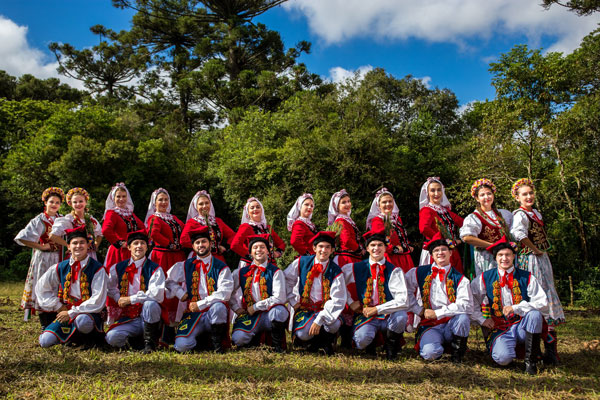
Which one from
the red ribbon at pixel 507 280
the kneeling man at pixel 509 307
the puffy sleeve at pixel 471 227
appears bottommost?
the kneeling man at pixel 509 307

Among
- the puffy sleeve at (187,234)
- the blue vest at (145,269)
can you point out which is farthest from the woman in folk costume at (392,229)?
the blue vest at (145,269)

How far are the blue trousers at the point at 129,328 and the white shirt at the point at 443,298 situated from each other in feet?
8.37

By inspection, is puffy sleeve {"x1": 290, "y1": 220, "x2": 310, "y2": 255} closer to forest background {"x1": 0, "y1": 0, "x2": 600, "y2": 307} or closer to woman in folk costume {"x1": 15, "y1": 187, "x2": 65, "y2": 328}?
woman in folk costume {"x1": 15, "y1": 187, "x2": 65, "y2": 328}

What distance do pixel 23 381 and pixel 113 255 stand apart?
2277mm

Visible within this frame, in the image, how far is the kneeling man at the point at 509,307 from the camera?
418 cm

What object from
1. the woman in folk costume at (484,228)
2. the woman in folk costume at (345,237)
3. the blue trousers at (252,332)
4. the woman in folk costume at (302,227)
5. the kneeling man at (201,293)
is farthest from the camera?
the woman in folk costume at (302,227)

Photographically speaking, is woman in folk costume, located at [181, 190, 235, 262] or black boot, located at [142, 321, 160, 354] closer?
black boot, located at [142, 321, 160, 354]

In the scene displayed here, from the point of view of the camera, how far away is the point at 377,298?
189 inches

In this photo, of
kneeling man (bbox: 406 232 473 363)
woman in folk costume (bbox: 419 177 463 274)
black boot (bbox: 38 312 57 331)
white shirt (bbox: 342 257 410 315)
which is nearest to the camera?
kneeling man (bbox: 406 232 473 363)

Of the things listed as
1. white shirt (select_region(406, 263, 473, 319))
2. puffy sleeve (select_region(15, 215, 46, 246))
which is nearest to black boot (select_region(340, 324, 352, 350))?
white shirt (select_region(406, 263, 473, 319))

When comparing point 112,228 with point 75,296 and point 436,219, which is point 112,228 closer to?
point 75,296

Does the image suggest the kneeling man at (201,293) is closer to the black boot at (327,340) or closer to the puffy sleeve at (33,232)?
the black boot at (327,340)

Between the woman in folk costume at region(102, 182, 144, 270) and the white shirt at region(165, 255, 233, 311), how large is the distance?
97 cm

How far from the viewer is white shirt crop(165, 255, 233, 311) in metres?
4.86
